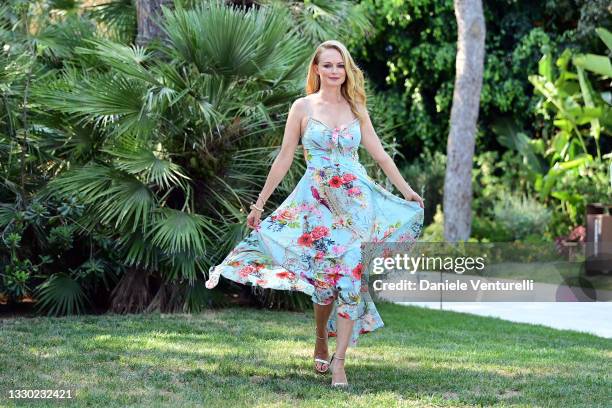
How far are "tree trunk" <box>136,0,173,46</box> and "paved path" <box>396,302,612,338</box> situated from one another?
371cm

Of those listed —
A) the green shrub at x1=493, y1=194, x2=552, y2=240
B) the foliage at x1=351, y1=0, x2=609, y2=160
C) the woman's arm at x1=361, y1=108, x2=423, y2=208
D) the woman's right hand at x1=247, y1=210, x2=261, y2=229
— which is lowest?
the woman's right hand at x1=247, y1=210, x2=261, y2=229

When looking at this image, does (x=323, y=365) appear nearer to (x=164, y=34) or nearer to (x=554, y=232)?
(x=164, y=34)

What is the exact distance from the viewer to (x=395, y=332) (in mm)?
7844

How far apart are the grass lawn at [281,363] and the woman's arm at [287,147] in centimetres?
106

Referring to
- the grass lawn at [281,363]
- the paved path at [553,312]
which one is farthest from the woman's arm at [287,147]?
the paved path at [553,312]

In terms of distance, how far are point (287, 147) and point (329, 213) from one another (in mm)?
447

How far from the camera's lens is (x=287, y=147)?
566 cm

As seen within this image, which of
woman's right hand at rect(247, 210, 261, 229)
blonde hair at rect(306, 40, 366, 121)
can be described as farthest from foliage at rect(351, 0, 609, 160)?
woman's right hand at rect(247, 210, 261, 229)

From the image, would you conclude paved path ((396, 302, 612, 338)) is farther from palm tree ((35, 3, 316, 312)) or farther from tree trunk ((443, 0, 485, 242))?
palm tree ((35, 3, 316, 312))

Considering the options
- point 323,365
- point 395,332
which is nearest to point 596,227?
point 395,332

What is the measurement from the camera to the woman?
549 centimetres

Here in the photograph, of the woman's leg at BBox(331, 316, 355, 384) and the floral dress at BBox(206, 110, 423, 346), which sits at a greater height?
the floral dress at BBox(206, 110, 423, 346)

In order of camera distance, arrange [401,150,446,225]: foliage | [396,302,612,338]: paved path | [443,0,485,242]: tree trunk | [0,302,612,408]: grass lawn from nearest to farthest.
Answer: [0,302,612,408]: grass lawn
[396,302,612,338]: paved path
[443,0,485,242]: tree trunk
[401,150,446,225]: foliage

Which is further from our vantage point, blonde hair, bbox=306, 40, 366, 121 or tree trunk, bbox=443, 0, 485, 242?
tree trunk, bbox=443, 0, 485, 242
